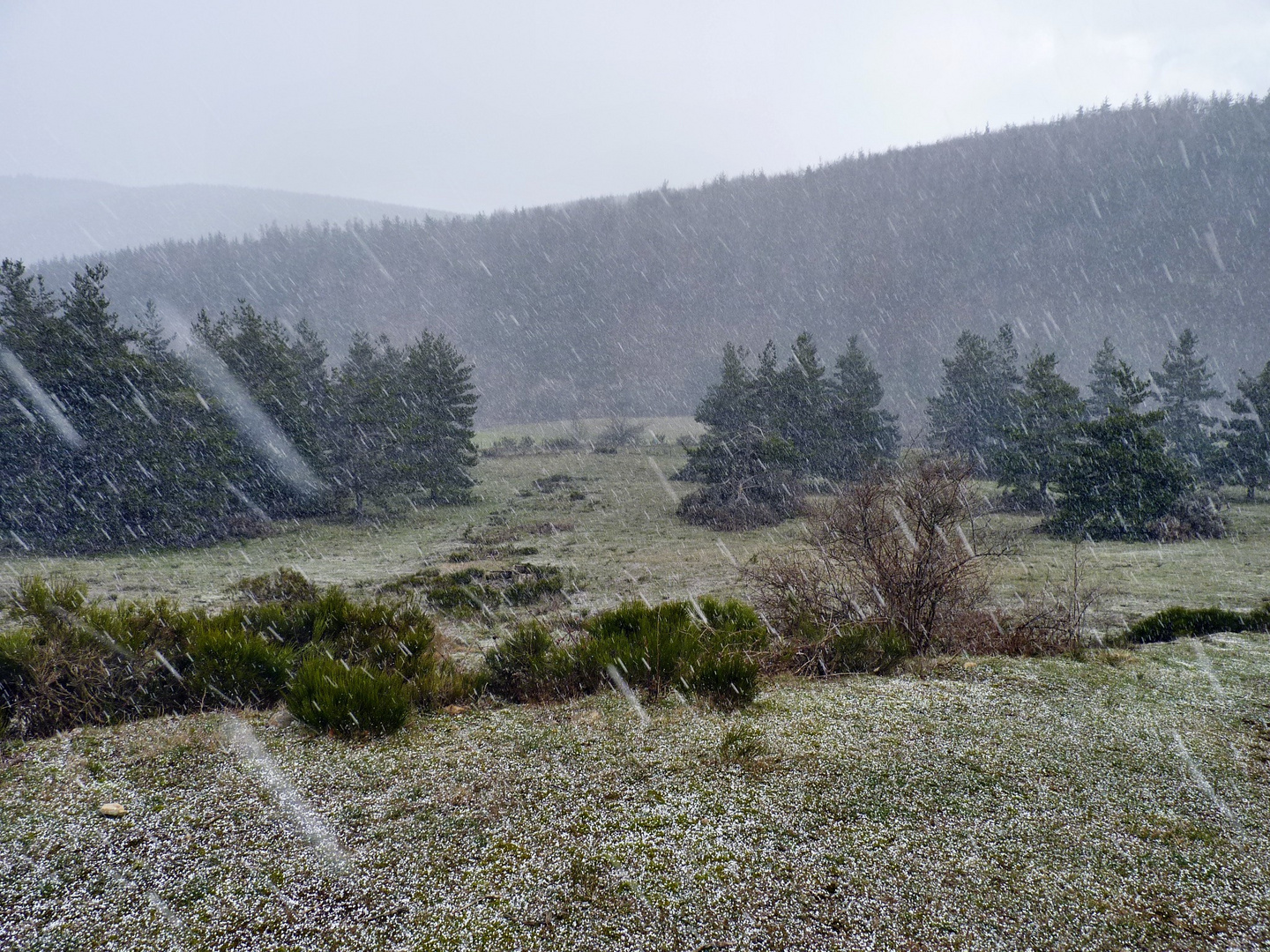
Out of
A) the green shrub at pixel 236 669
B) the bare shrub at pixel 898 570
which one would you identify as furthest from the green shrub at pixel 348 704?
the bare shrub at pixel 898 570

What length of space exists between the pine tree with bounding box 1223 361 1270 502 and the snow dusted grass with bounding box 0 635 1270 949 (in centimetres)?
2981

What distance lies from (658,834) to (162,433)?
22.8 m

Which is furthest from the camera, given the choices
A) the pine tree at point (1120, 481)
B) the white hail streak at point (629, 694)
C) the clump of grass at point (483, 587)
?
the pine tree at point (1120, 481)

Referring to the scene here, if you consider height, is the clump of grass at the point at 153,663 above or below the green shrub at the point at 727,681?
above

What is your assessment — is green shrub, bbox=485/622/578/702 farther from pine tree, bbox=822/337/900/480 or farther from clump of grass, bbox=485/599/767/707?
pine tree, bbox=822/337/900/480

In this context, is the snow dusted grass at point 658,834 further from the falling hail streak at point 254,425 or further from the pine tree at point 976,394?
the pine tree at point 976,394

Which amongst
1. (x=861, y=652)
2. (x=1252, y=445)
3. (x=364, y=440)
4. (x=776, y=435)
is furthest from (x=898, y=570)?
(x=1252, y=445)

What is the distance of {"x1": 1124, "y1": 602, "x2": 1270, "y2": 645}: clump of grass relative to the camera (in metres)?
5.88

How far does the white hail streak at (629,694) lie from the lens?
3.27 metres

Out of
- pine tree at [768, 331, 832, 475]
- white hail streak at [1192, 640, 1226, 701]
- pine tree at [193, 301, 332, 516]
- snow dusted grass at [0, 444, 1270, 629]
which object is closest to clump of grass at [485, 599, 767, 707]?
white hail streak at [1192, 640, 1226, 701]

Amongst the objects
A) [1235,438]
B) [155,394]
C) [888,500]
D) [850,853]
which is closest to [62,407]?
[155,394]

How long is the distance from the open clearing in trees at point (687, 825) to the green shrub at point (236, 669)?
1.08 feet

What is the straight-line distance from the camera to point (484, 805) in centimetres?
232

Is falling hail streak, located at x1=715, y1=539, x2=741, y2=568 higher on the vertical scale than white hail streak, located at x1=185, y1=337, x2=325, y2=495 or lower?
lower
